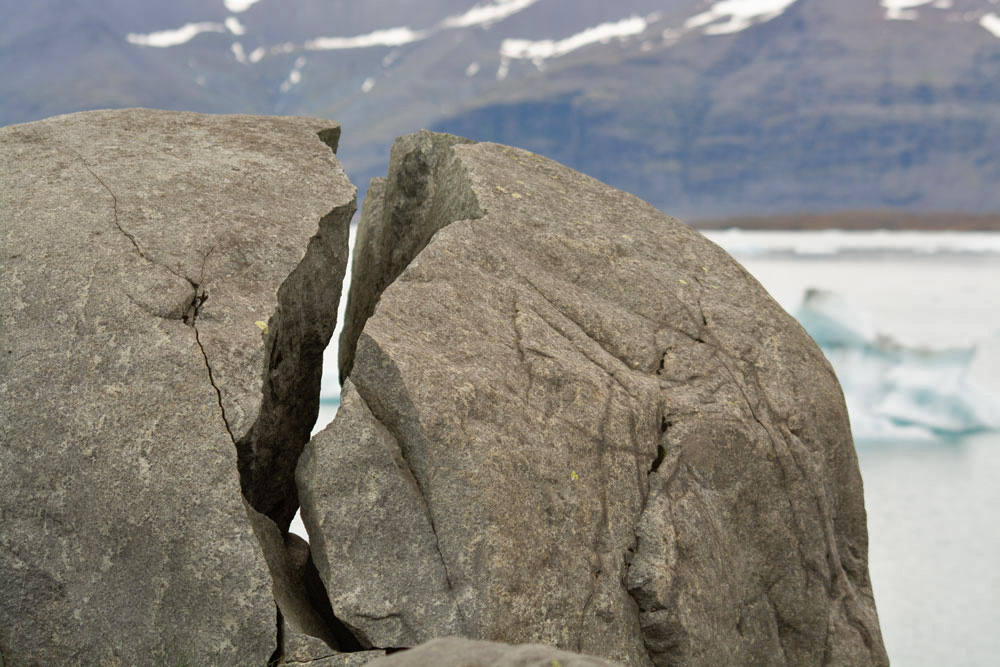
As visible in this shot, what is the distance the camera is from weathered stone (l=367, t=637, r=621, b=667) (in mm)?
2736

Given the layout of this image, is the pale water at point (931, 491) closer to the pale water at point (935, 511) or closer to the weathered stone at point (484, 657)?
the pale water at point (935, 511)

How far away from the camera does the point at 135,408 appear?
459 centimetres

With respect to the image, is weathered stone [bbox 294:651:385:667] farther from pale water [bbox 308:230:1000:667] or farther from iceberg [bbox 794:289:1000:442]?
iceberg [bbox 794:289:1000:442]

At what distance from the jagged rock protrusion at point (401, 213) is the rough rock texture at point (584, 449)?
4cm

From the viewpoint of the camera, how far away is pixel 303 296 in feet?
19.0

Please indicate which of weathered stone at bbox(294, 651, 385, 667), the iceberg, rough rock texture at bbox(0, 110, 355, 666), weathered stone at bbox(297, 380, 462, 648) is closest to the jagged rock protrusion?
rough rock texture at bbox(0, 110, 355, 666)

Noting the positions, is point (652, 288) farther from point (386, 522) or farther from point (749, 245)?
point (749, 245)

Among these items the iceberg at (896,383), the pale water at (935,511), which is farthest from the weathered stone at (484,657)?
the iceberg at (896,383)

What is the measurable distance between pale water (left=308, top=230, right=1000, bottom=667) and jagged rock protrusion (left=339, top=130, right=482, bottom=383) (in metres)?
7.35

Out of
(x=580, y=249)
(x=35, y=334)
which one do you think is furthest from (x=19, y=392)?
(x=580, y=249)

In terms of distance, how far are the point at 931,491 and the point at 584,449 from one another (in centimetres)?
1334

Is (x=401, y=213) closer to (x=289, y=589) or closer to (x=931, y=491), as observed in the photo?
(x=289, y=589)

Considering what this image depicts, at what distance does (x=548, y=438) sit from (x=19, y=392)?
2736 mm

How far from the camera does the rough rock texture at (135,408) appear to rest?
444cm
